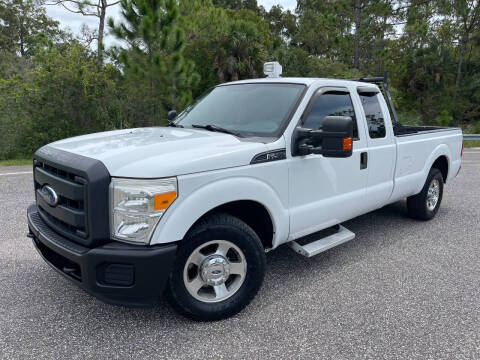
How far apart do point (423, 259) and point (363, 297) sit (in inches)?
47.1

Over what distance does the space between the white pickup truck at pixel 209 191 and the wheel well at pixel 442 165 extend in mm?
1806

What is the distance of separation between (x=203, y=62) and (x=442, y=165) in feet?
44.2

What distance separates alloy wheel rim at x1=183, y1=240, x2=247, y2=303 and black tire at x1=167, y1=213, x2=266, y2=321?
3 cm

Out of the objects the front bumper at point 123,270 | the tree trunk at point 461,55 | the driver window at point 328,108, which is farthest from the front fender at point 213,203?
the tree trunk at point 461,55

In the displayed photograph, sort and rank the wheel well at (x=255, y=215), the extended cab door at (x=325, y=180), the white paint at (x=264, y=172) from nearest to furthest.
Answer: the white paint at (x=264, y=172), the wheel well at (x=255, y=215), the extended cab door at (x=325, y=180)

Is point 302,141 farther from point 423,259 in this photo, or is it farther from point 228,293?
point 423,259

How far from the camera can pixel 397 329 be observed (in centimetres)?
281

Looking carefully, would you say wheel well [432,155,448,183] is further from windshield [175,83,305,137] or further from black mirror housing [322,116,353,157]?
black mirror housing [322,116,353,157]

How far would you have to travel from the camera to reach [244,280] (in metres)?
2.99

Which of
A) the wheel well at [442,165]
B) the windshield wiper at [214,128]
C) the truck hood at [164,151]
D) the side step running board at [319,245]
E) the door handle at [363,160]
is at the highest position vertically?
the windshield wiper at [214,128]

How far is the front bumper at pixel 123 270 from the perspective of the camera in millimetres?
2420

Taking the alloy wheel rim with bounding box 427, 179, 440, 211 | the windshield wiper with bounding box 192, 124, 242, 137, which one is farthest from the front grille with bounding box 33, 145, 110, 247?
the alloy wheel rim with bounding box 427, 179, 440, 211

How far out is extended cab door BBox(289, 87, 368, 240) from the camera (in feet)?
10.8

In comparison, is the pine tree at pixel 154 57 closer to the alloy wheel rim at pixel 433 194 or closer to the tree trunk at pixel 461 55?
the alloy wheel rim at pixel 433 194
